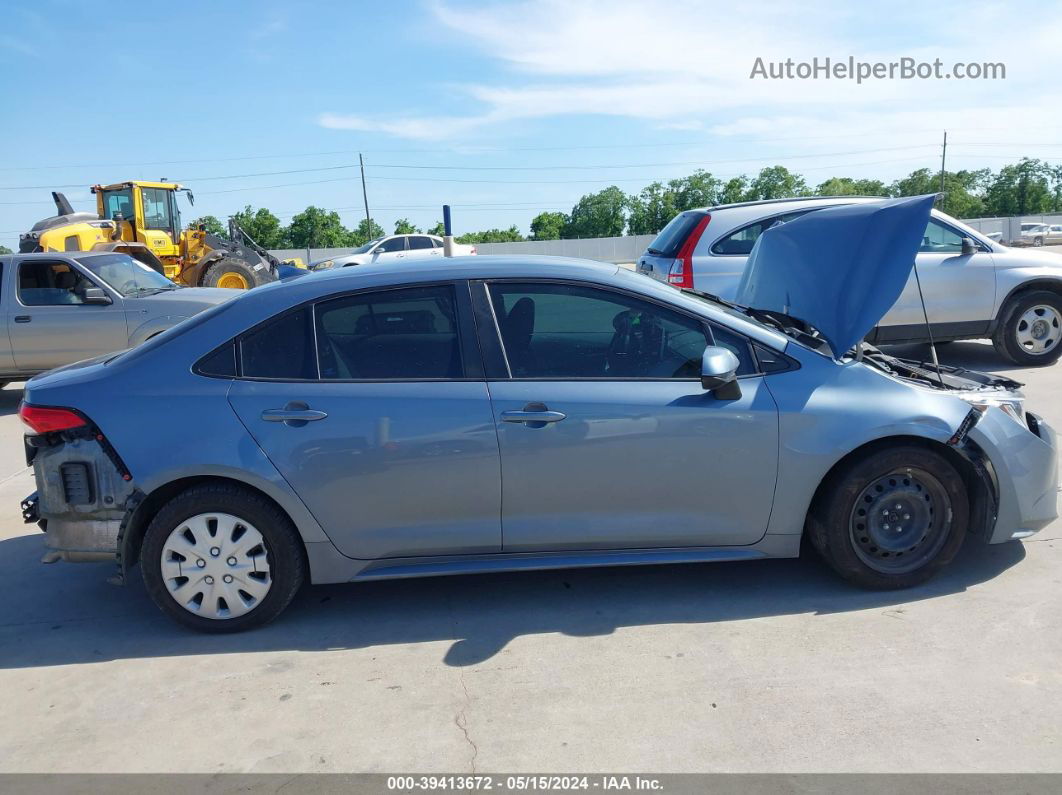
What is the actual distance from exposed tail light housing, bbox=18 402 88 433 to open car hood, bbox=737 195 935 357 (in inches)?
141

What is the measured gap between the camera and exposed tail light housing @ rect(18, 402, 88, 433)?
161 inches

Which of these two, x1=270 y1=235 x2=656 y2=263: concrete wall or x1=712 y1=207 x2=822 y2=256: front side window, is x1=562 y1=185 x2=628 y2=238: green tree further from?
x1=712 y1=207 x2=822 y2=256: front side window

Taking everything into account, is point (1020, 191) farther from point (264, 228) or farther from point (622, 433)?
point (622, 433)

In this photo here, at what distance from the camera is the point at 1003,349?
9.60 meters

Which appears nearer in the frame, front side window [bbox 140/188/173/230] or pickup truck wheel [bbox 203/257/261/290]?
pickup truck wheel [bbox 203/257/261/290]

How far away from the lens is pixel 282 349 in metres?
4.20

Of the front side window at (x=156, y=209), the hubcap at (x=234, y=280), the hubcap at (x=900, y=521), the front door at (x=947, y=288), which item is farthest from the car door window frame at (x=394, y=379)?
the front side window at (x=156, y=209)

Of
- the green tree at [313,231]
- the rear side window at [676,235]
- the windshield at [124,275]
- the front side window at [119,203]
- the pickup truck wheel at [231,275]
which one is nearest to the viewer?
the rear side window at [676,235]

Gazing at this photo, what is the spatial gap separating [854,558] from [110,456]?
3.47 m

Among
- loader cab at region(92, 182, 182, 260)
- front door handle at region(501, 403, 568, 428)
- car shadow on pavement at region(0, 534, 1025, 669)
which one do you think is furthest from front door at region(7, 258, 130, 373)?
loader cab at region(92, 182, 182, 260)

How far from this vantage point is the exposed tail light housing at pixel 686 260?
29.7 feet

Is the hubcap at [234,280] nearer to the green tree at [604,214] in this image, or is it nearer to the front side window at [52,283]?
the front side window at [52,283]

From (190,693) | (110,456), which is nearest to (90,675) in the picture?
(190,693)

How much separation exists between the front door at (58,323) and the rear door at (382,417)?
6813 mm
